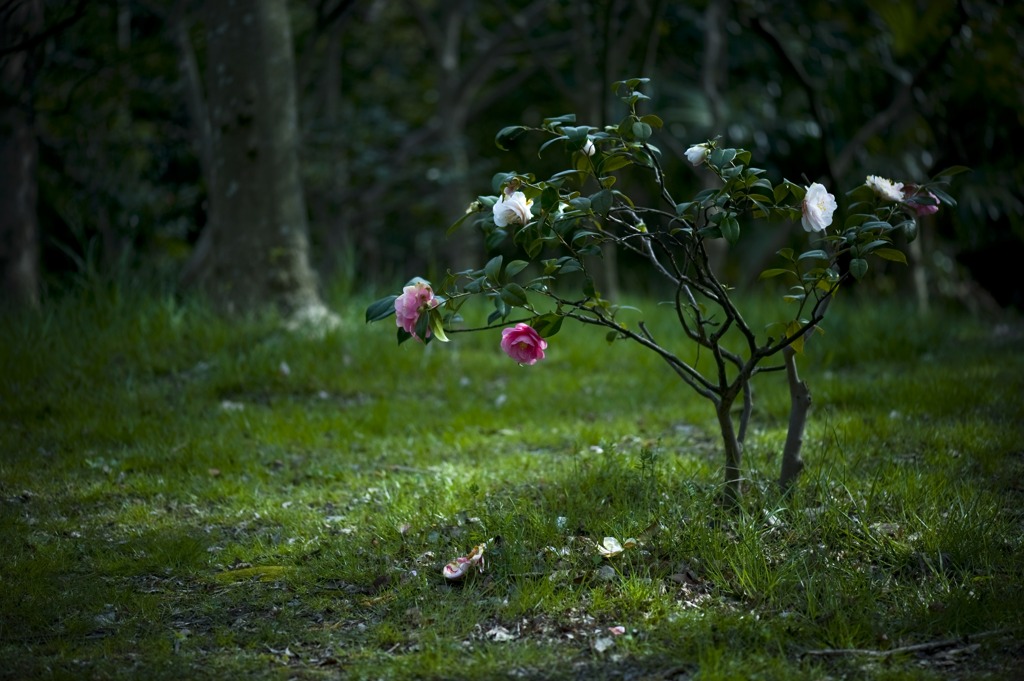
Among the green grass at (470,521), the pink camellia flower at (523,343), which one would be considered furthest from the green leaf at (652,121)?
the green grass at (470,521)

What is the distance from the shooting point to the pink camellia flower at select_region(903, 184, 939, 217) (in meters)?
3.25

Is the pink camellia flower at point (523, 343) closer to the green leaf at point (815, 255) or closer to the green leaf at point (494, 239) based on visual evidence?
the green leaf at point (494, 239)

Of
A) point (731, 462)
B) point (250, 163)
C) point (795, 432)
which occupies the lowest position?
point (731, 462)

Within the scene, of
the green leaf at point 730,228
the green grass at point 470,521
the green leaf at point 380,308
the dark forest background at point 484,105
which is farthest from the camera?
the dark forest background at point 484,105

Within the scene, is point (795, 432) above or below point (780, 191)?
below

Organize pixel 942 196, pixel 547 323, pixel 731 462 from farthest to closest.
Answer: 1. pixel 731 462
2. pixel 942 196
3. pixel 547 323

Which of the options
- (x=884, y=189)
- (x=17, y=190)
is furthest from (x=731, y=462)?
(x=17, y=190)

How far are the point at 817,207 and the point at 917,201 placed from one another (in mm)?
435

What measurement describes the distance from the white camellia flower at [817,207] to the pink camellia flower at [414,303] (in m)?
1.17

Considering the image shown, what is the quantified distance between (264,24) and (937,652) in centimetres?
561

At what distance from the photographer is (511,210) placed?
306cm

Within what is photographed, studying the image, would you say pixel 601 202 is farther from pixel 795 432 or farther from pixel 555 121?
pixel 795 432

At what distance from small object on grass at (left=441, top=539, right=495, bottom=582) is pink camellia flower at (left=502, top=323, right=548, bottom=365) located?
2.09ft

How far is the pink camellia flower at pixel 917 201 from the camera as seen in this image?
10.6 ft
